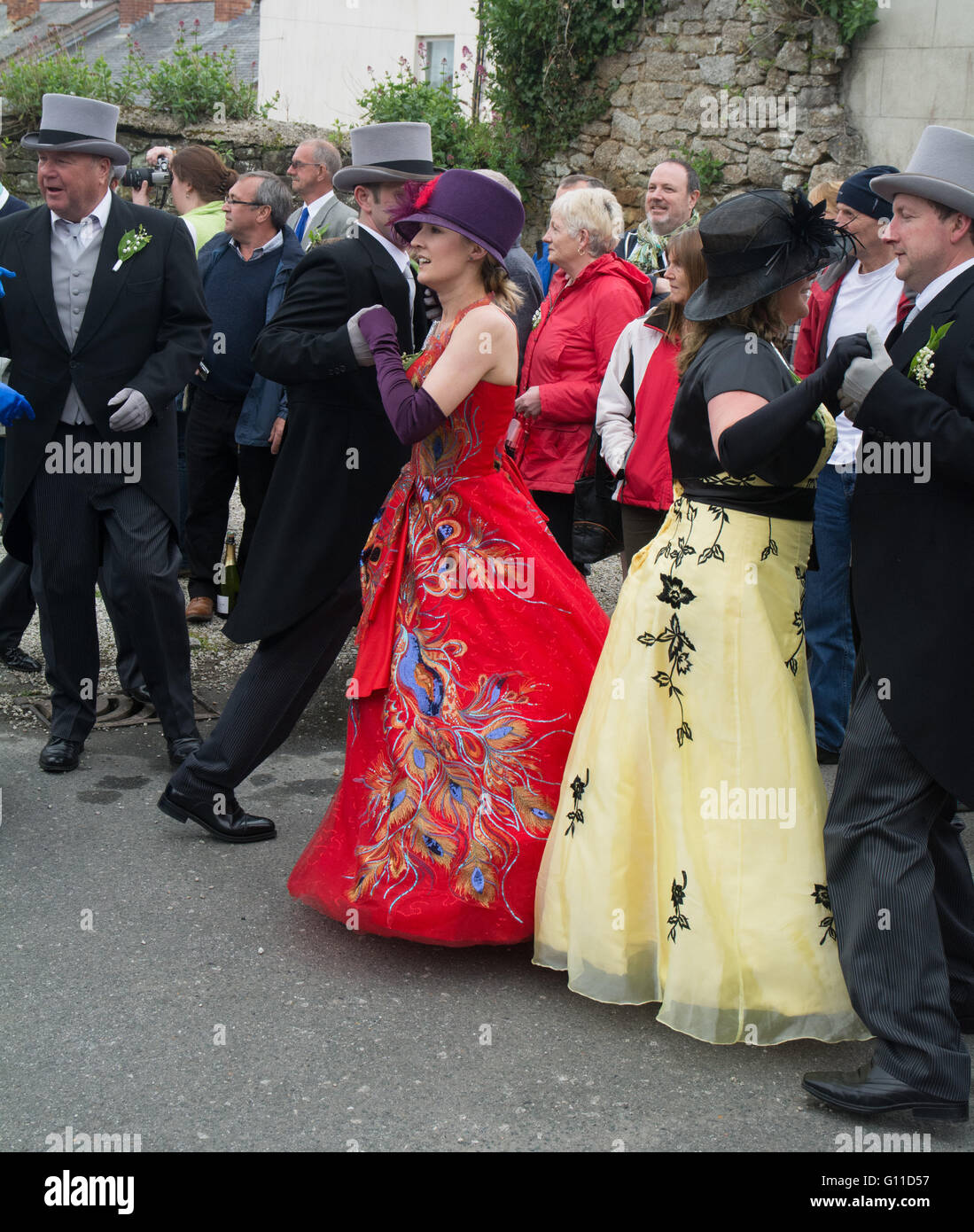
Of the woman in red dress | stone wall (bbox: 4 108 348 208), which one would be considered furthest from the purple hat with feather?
stone wall (bbox: 4 108 348 208)

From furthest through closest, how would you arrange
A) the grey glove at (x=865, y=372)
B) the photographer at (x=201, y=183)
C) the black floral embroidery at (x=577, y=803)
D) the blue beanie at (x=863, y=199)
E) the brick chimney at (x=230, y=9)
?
1. the brick chimney at (x=230, y=9)
2. the photographer at (x=201, y=183)
3. the blue beanie at (x=863, y=199)
4. the black floral embroidery at (x=577, y=803)
5. the grey glove at (x=865, y=372)

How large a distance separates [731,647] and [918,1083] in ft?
3.30

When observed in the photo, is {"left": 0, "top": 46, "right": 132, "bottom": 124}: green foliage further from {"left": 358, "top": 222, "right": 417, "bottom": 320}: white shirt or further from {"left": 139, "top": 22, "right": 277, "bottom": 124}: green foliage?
{"left": 358, "top": 222, "right": 417, "bottom": 320}: white shirt

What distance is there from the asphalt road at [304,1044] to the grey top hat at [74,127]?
2.36 meters

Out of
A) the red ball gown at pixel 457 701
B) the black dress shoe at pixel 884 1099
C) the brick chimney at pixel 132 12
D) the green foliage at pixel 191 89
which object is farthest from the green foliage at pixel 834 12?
the brick chimney at pixel 132 12

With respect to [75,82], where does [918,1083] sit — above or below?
below

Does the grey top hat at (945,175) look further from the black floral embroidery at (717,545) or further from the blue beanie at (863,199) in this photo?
the blue beanie at (863,199)

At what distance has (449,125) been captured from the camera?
14.1 m

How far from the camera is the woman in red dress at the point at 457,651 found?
11.0ft

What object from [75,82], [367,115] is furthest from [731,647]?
[367,115]

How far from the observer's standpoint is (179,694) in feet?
15.5

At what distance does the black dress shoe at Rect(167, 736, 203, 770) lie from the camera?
185 inches

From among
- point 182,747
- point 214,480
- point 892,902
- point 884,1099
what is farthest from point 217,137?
point 884,1099
